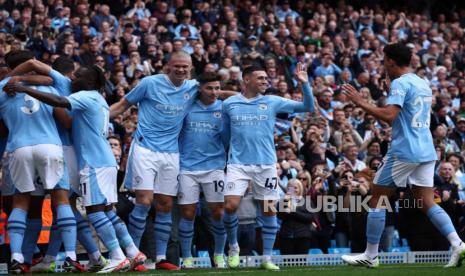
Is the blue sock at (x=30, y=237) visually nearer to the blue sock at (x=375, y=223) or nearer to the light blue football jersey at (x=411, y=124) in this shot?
the blue sock at (x=375, y=223)

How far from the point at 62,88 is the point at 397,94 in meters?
4.14

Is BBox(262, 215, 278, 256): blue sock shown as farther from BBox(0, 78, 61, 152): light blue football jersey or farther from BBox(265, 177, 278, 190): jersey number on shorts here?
BBox(0, 78, 61, 152): light blue football jersey

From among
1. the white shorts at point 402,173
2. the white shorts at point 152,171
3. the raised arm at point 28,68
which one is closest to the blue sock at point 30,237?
the white shorts at point 152,171

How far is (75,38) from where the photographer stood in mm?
22453


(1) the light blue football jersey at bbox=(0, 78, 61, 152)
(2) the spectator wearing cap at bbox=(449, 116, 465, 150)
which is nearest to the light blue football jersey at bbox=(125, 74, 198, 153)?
(1) the light blue football jersey at bbox=(0, 78, 61, 152)

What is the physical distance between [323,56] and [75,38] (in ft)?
→ 21.6

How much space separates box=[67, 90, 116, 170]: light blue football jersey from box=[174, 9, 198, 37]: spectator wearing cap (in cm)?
1229

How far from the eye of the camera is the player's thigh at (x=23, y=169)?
12219mm

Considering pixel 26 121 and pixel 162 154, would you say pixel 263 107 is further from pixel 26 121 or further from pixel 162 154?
pixel 26 121

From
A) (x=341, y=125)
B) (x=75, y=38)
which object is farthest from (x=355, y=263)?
(x=75, y=38)

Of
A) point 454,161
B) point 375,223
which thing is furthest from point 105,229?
point 454,161

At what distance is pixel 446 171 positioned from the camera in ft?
61.4

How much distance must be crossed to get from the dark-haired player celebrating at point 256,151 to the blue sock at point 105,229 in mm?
1837

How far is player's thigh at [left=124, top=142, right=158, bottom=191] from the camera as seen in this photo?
13.2m
